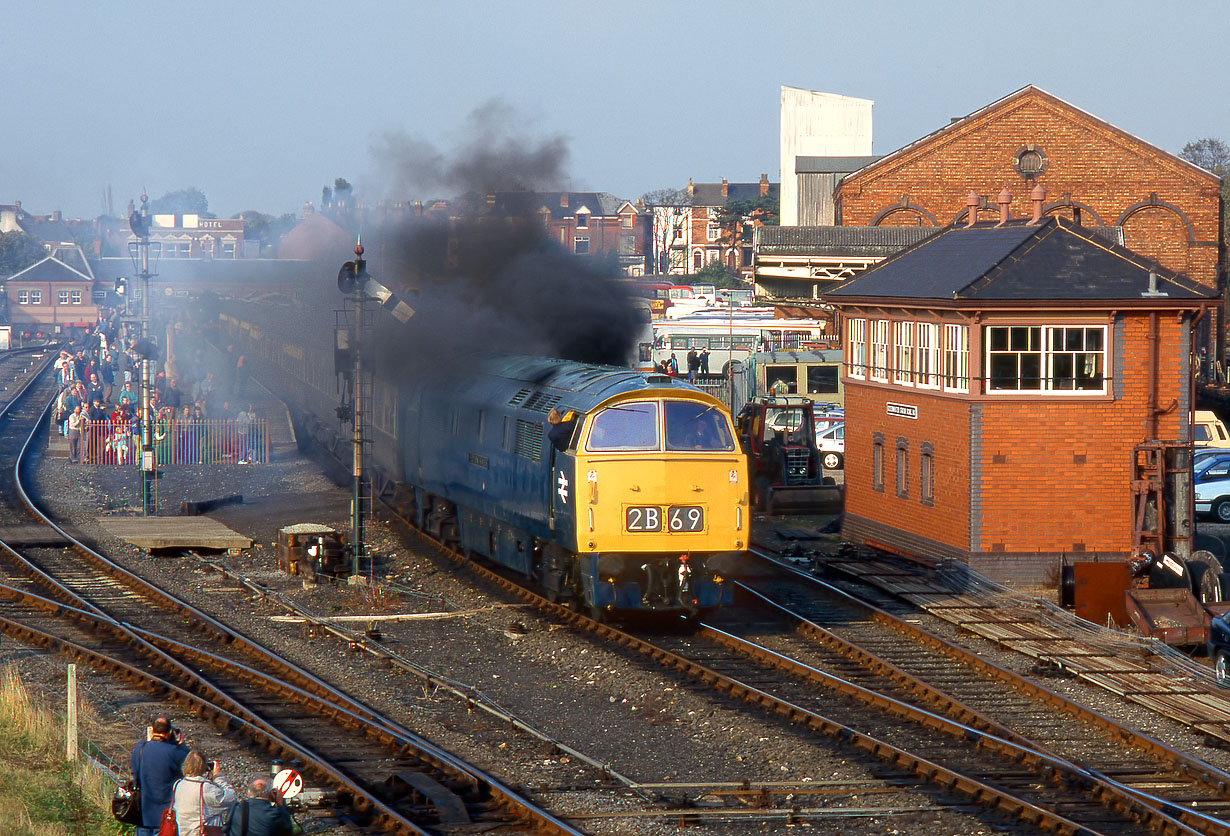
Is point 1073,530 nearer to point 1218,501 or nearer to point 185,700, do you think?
point 1218,501

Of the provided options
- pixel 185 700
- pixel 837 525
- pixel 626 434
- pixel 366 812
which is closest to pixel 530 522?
pixel 626 434

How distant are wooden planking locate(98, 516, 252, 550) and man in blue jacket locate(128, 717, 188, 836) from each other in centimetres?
1600

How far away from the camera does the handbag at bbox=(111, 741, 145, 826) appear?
10.4 m

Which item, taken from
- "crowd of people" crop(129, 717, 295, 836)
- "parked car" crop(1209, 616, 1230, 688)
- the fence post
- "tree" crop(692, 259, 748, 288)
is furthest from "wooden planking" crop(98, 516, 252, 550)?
"tree" crop(692, 259, 748, 288)

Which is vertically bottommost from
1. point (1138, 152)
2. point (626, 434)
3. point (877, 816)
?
point (877, 816)

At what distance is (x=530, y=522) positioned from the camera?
19.8 m

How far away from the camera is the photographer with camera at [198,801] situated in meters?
9.73

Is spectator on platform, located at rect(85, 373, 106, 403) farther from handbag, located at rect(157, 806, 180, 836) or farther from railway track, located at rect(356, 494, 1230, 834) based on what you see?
handbag, located at rect(157, 806, 180, 836)

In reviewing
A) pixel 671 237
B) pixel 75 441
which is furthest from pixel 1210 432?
pixel 671 237

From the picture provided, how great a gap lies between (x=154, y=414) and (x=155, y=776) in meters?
33.1

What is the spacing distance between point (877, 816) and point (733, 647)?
653cm

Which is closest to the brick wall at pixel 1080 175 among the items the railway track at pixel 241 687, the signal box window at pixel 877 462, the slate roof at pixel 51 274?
the signal box window at pixel 877 462

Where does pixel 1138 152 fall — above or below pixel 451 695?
above

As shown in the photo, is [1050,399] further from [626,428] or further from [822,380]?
[822,380]
